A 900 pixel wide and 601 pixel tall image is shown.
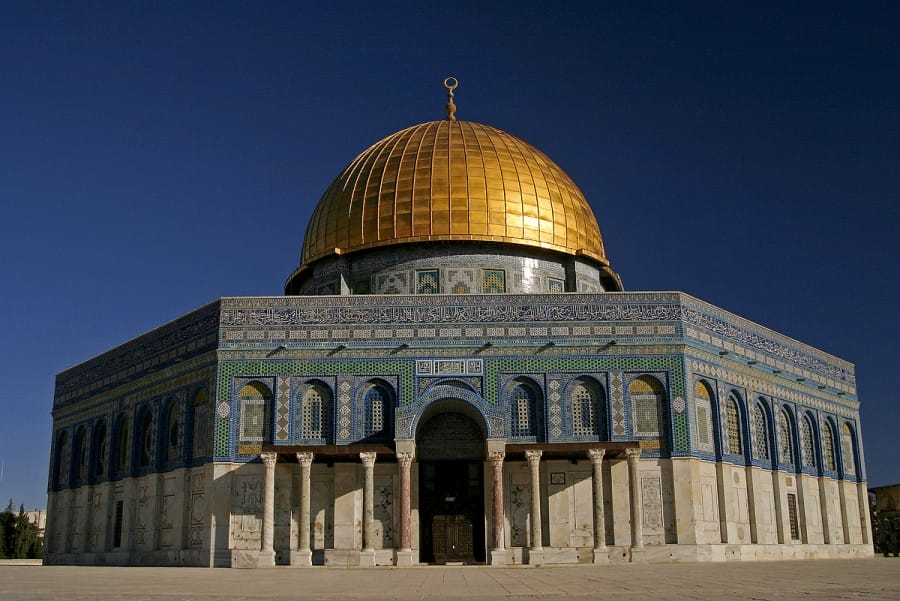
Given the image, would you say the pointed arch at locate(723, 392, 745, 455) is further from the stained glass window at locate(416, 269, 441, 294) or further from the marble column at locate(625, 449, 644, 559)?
the stained glass window at locate(416, 269, 441, 294)

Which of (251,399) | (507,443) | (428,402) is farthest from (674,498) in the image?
(251,399)

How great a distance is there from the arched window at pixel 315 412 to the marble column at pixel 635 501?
23.3 ft

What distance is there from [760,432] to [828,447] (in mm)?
4307

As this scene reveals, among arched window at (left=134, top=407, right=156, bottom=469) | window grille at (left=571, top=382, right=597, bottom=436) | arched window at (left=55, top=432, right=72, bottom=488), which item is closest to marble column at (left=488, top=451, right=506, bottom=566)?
window grille at (left=571, top=382, right=597, bottom=436)

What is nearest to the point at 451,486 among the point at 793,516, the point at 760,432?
the point at 760,432

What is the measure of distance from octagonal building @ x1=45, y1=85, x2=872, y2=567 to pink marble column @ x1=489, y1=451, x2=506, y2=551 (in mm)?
37

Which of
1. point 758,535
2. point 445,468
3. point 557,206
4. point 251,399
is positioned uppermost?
point 557,206

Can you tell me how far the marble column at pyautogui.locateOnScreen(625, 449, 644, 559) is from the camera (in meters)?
22.8

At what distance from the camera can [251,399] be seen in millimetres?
24297

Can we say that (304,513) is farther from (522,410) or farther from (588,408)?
(588,408)

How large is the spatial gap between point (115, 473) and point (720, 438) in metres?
16.5

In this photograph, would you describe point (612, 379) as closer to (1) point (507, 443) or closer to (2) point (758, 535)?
(1) point (507, 443)

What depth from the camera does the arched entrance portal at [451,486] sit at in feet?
79.8

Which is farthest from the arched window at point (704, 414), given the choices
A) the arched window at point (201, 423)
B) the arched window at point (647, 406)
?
the arched window at point (201, 423)
